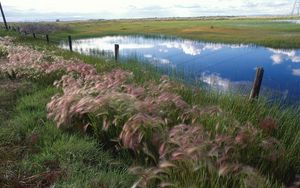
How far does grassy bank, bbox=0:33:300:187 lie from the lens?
12.5 ft

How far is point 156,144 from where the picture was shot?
4.91 metres

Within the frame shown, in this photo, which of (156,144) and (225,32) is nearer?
(156,144)

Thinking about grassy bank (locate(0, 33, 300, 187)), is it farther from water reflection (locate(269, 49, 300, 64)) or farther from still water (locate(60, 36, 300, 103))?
water reflection (locate(269, 49, 300, 64))

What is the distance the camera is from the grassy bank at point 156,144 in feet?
12.5

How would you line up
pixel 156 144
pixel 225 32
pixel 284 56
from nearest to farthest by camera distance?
1. pixel 156 144
2. pixel 284 56
3. pixel 225 32

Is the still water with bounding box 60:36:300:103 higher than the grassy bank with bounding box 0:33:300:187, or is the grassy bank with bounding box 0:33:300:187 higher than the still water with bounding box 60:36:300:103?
the grassy bank with bounding box 0:33:300:187

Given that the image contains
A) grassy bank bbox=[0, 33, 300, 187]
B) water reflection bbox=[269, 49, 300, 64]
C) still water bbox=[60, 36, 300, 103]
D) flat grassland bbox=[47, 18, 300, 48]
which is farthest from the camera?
flat grassland bbox=[47, 18, 300, 48]

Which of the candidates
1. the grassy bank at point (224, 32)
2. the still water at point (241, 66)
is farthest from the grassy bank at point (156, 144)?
the grassy bank at point (224, 32)

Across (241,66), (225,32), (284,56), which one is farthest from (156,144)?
(225,32)

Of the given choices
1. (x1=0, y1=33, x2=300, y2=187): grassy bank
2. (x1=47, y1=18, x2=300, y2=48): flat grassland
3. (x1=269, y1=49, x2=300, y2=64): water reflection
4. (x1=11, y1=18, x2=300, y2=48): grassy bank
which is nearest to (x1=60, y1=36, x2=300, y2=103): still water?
(x1=269, y1=49, x2=300, y2=64): water reflection

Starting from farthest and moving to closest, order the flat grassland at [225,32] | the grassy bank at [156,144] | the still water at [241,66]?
the flat grassland at [225,32] < the still water at [241,66] < the grassy bank at [156,144]

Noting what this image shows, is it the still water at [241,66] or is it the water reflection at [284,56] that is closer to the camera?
the still water at [241,66]

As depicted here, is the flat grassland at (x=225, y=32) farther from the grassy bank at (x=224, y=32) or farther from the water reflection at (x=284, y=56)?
the water reflection at (x=284, y=56)

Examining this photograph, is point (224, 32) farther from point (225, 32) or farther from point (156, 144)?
point (156, 144)
